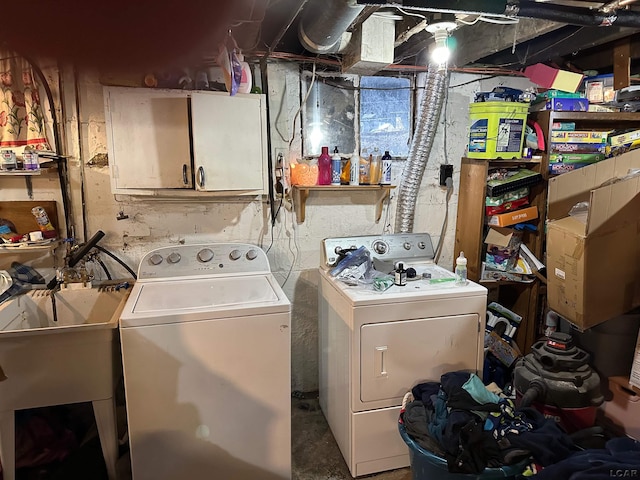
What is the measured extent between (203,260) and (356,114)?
1231mm

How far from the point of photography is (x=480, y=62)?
2709 mm

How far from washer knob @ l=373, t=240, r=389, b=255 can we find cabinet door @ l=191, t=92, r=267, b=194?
772 mm

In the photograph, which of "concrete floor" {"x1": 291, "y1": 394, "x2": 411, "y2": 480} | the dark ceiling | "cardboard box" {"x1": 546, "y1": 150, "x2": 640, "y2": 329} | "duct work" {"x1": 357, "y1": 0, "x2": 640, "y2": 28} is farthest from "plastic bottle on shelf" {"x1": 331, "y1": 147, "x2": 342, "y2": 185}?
"concrete floor" {"x1": 291, "y1": 394, "x2": 411, "y2": 480}

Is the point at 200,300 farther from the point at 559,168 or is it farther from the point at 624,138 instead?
the point at 624,138

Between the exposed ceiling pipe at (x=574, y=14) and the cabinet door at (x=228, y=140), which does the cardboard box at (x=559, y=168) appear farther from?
the cabinet door at (x=228, y=140)

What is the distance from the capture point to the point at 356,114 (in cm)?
254

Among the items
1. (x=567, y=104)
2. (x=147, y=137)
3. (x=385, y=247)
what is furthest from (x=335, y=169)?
(x=567, y=104)

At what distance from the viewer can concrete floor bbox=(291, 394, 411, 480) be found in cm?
211

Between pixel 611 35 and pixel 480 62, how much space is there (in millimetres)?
781

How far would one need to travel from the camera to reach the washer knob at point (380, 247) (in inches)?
96.8

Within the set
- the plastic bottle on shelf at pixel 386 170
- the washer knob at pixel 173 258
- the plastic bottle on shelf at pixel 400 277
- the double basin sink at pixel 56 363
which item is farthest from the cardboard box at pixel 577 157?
the double basin sink at pixel 56 363

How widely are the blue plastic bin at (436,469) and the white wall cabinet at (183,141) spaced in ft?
4.62

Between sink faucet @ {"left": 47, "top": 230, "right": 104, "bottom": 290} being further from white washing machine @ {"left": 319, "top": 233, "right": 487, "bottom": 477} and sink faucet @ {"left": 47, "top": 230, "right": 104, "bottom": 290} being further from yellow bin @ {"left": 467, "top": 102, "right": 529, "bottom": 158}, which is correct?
yellow bin @ {"left": 467, "top": 102, "right": 529, "bottom": 158}

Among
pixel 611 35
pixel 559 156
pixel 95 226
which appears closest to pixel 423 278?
pixel 559 156
